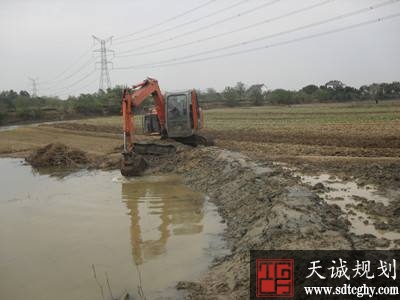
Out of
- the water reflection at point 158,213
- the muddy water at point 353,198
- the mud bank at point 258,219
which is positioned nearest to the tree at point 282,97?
the mud bank at point 258,219

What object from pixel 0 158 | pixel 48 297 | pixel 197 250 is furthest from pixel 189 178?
pixel 0 158

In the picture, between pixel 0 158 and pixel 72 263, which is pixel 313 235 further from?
pixel 0 158

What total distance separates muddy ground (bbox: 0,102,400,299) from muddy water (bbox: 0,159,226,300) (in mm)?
449

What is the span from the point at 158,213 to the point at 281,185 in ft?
9.07

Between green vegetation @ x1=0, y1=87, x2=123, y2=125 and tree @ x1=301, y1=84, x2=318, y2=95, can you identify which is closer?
green vegetation @ x1=0, y1=87, x2=123, y2=125

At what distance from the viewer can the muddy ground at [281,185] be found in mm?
6195

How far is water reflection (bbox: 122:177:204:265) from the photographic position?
8.02 metres

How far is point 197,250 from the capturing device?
7605 mm

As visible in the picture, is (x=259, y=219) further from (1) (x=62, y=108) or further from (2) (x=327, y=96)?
(2) (x=327, y=96)

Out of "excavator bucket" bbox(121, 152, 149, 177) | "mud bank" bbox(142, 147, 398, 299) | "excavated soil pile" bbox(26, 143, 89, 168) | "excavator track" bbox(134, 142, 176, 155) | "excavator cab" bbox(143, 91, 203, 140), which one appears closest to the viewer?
"mud bank" bbox(142, 147, 398, 299)

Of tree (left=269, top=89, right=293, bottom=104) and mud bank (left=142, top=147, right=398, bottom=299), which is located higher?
tree (left=269, top=89, right=293, bottom=104)

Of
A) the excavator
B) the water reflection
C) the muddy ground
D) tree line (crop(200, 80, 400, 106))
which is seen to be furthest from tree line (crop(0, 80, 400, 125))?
the water reflection

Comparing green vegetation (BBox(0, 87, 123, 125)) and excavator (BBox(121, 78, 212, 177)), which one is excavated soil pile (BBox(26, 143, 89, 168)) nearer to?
excavator (BBox(121, 78, 212, 177))

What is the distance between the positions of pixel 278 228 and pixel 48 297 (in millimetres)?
3403
